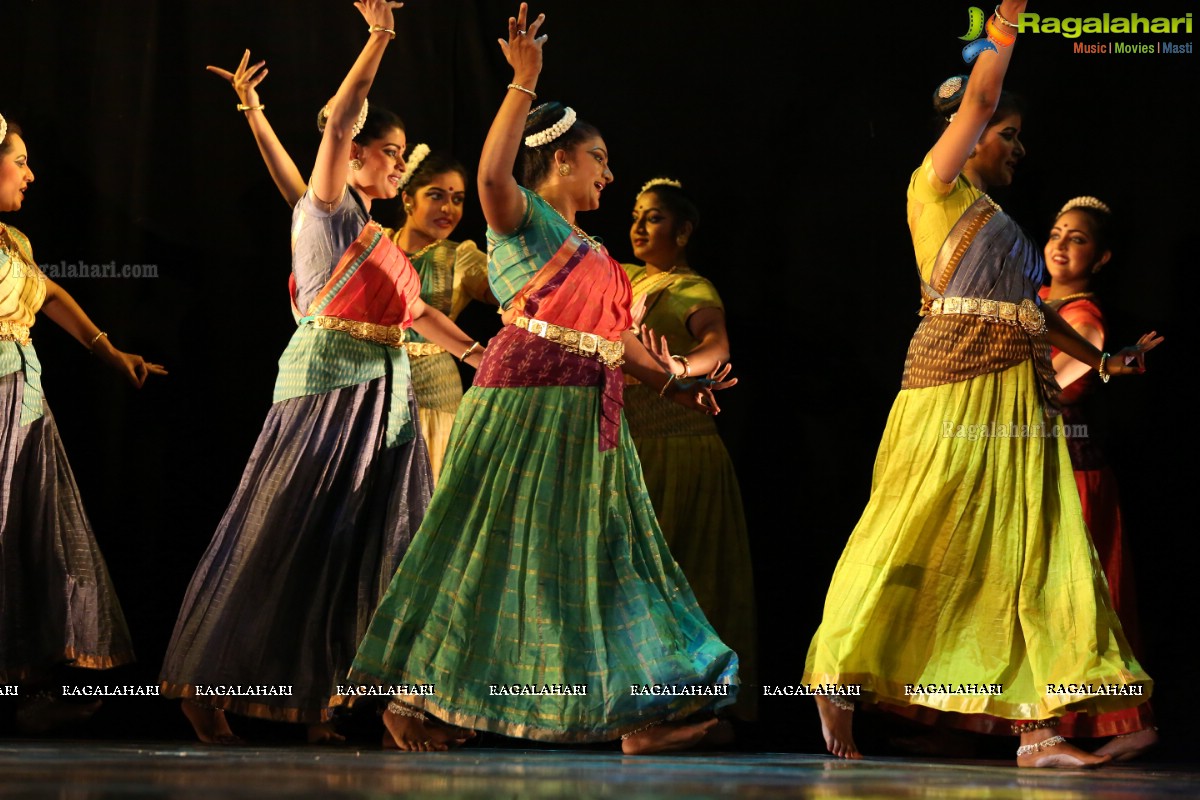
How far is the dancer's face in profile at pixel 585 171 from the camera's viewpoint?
444 cm

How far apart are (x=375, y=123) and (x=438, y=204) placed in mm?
420

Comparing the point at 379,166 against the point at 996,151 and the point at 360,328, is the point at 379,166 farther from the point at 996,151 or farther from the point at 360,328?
the point at 996,151

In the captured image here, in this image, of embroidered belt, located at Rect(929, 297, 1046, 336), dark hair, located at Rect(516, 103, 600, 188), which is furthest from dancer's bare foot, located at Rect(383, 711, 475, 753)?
embroidered belt, located at Rect(929, 297, 1046, 336)

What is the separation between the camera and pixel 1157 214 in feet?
16.6

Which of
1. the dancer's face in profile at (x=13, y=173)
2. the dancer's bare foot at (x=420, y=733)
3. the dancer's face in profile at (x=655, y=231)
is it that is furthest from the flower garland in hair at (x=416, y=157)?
the dancer's bare foot at (x=420, y=733)

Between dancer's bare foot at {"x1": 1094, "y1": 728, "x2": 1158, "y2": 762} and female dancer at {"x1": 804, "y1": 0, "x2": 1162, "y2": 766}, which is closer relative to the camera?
female dancer at {"x1": 804, "y1": 0, "x2": 1162, "y2": 766}

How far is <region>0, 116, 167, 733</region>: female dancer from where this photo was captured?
468cm

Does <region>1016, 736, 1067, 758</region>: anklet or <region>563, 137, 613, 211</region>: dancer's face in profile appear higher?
<region>563, 137, 613, 211</region>: dancer's face in profile

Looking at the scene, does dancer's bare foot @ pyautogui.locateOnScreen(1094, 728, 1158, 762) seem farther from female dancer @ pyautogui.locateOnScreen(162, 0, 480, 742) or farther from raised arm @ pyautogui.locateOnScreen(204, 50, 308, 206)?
raised arm @ pyautogui.locateOnScreen(204, 50, 308, 206)

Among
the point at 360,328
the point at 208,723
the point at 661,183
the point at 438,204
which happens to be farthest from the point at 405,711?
the point at 661,183

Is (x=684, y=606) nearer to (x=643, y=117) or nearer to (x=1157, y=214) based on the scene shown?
(x=643, y=117)

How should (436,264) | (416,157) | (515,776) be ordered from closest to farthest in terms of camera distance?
(515,776)
(416,157)
(436,264)

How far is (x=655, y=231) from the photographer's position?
5152 mm

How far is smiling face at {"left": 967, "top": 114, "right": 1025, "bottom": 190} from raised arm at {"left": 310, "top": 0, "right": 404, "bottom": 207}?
1.72 m
